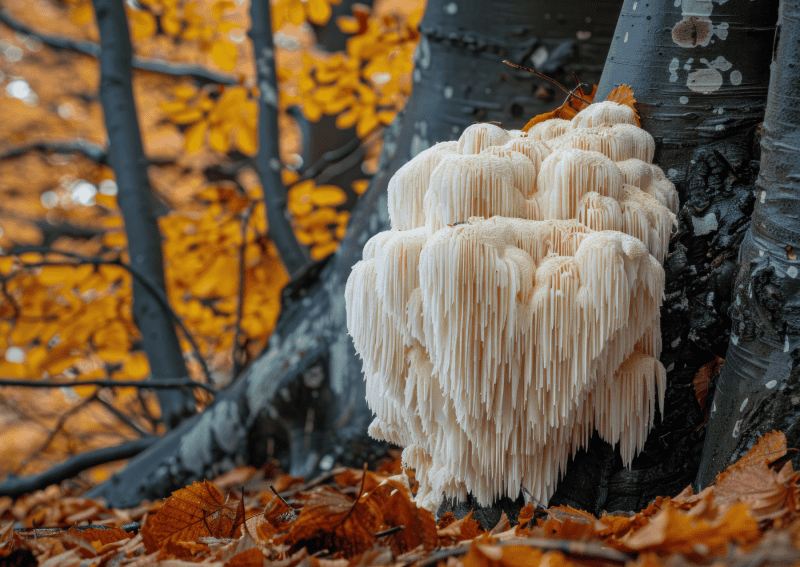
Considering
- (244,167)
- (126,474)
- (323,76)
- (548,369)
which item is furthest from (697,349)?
(244,167)

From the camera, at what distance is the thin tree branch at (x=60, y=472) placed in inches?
114

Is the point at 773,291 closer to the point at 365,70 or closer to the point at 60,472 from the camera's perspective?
the point at 60,472

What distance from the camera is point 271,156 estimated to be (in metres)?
4.13

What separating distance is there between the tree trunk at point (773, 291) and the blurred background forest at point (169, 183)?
302cm

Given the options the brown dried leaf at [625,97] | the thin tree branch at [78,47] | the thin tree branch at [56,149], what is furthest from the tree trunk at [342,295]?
the thin tree branch at [78,47]

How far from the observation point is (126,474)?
3014mm

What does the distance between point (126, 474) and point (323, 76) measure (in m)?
3.70

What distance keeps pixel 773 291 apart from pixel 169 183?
35.2 ft

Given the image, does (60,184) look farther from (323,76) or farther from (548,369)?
(548,369)

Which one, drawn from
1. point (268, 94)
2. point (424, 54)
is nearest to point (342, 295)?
point (424, 54)

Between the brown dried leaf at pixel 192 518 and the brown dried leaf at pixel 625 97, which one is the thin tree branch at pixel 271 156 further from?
the brown dried leaf at pixel 625 97

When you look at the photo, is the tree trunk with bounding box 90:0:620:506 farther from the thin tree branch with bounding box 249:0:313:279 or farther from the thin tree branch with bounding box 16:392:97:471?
the thin tree branch with bounding box 249:0:313:279

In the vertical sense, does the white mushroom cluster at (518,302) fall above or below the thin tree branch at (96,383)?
above

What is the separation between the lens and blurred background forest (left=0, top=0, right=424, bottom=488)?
Answer: 15.5ft
